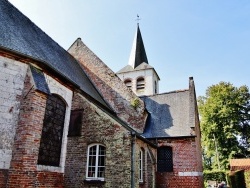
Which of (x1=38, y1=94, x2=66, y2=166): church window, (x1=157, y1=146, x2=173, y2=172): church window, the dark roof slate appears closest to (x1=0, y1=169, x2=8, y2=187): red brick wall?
(x1=38, y1=94, x2=66, y2=166): church window

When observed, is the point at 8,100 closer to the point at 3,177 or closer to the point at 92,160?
the point at 3,177

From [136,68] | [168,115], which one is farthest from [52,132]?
[136,68]

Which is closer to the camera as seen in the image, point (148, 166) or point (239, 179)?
point (148, 166)

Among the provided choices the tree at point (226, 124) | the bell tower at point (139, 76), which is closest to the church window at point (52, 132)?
the bell tower at point (139, 76)

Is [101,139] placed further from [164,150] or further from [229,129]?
[229,129]

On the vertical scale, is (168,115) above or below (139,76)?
below

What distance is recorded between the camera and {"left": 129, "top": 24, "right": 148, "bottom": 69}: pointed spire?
24984 millimetres

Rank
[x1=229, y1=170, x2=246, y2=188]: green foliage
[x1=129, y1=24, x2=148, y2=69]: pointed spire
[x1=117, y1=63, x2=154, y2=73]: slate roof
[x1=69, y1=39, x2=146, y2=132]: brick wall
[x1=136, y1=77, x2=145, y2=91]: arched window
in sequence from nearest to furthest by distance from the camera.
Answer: [x1=69, y1=39, x2=146, y2=132]: brick wall → [x1=229, y1=170, x2=246, y2=188]: green foliage → [x1=136, y1=77, x2=145, y2=91]: arched window → [x1=117, y1=63, x2=154, y2=73]: slate roof → [x1=129, y1=24, x2=148, y2=69]: pointed spire

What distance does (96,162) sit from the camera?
32.6 ft

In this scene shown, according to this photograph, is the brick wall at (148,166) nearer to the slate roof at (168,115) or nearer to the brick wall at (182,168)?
the brick wall at (182,168)

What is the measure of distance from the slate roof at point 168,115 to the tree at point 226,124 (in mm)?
14074

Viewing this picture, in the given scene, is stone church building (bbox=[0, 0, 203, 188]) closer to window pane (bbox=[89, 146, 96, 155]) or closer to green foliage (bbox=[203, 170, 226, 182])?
window pane (bbox=[89, 146, 96, 155])

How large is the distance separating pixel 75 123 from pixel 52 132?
2.24m

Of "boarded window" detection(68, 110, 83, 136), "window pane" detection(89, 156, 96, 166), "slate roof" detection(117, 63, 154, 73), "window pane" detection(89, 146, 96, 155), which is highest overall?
"slate roof" detection(117, 63, 154, 73)
